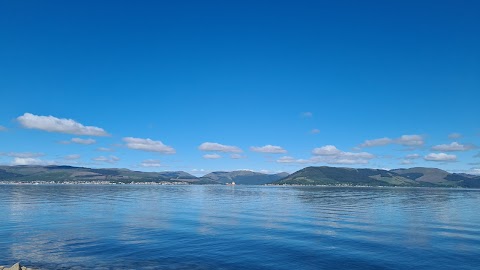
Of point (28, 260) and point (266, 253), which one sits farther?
point (266, 253)

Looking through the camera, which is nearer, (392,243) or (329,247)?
(329,247)

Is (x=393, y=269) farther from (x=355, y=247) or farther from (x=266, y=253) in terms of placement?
(x=266, y=253)

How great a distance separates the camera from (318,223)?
253ft

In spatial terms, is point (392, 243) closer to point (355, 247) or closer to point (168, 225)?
point (355, 247)

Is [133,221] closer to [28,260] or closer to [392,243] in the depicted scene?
[28,260]

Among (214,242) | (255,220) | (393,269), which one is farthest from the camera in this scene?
(255,220)

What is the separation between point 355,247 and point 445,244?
16952 mm

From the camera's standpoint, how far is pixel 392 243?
179 ft

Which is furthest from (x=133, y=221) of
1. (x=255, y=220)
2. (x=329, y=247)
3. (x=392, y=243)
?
(x=392, y=243)

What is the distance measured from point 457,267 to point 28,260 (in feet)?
175

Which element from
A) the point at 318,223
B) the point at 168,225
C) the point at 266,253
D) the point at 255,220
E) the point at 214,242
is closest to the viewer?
the point at 266,253

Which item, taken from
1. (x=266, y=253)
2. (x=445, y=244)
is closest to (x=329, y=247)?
(x=266, y=253)

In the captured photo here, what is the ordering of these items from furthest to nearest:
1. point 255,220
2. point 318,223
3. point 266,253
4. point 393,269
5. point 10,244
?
point 255,220 < point 318,223 < point 10,244 < point 266,253 < point 393,269

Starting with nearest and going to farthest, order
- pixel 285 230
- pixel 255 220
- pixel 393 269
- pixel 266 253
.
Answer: pixel 393 269 < pixel 266 253 < pixel 285 230 < pixel 255 220
